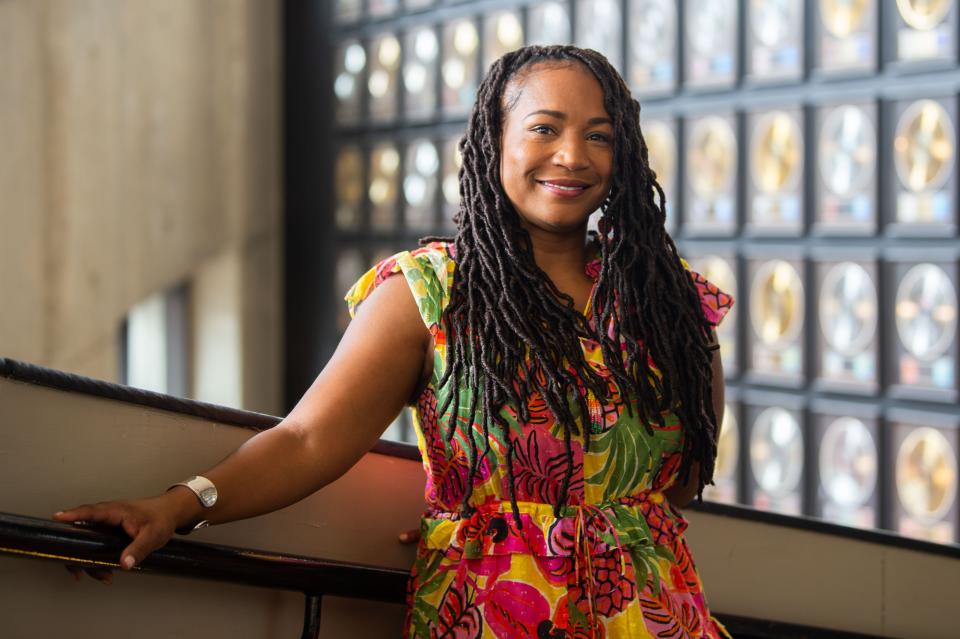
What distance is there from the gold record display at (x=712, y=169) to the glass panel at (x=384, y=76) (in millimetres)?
1598

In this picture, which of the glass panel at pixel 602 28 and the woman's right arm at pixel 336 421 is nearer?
the woman's right arm at pixel 336 421

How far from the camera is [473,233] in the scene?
1.40 metres

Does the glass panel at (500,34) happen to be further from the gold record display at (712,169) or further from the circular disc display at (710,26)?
the gold record display at (712,169)

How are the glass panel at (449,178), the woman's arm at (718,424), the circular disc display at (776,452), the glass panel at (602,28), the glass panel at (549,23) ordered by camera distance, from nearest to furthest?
the woman's arm at (718,424), the circular disc display at (776,452), the glass panel at (602,28), the glass panel at (549,23), the glass panel at (449,178)

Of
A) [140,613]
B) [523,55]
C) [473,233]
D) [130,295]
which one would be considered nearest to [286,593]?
[140,613]

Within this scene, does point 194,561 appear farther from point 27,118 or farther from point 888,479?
point 27,118

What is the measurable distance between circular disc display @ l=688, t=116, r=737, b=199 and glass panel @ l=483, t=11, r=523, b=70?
3.00ft

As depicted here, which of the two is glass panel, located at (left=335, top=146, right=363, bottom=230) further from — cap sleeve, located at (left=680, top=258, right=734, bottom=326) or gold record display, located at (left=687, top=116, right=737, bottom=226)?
cap sleeve, located at (left=680, top=258, right=734, bottom=326)

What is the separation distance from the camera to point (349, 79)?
519cm

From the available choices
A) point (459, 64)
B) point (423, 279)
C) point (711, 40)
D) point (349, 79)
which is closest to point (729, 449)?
point (711, 40)

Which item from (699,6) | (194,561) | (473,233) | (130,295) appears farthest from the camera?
(130,295)

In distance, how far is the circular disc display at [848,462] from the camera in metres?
3.56

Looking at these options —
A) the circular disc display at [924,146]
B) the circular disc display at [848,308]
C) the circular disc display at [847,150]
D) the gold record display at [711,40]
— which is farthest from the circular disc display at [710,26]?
the circular disc display at [848,308]

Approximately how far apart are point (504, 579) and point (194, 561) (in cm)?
36
